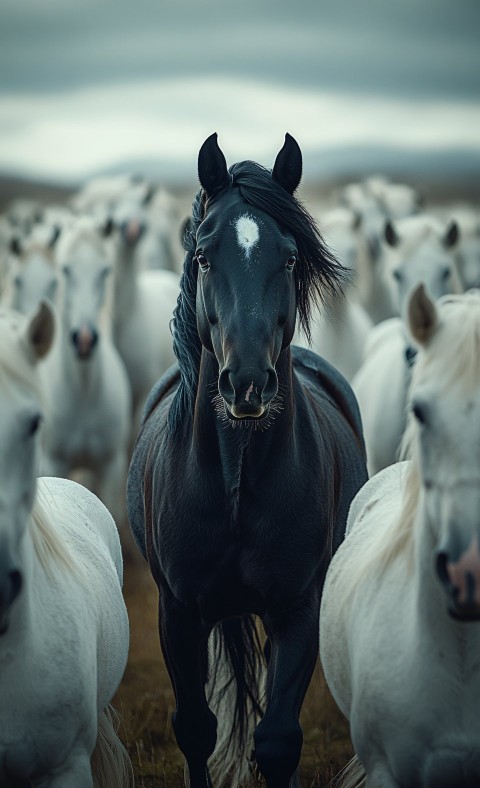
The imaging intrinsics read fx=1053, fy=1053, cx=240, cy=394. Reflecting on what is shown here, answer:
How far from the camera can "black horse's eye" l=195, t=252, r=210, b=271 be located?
353 centimetres

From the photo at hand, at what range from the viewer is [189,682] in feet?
12.4

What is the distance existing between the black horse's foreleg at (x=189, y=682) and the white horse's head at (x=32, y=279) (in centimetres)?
580

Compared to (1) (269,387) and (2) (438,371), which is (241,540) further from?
(2) (438,371)

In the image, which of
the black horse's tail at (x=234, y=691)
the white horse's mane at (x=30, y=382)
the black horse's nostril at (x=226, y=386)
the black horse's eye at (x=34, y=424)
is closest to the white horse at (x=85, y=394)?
the black horse's tail at (x=234, y=691)

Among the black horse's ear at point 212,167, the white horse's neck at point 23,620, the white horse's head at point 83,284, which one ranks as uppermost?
the white horse's head at point 83,284

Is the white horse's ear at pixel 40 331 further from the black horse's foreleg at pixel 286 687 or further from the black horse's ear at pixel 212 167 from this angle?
the black horse's foreleg at pixel 286 687

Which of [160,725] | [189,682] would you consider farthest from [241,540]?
[160,725]

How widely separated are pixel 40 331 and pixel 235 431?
1044 mm

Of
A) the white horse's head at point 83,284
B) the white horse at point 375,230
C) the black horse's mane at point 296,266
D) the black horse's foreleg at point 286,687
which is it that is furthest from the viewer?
the white horse at point 375,230

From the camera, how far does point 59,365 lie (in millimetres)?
7828

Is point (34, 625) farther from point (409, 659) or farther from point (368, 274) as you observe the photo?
point (368, 274)

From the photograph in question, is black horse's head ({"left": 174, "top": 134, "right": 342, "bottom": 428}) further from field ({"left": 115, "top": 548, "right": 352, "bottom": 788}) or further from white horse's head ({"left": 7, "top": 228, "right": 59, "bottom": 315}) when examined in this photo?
white horse's head ({"left": 7, "top": 228, "right": 59, "bottom": 315})

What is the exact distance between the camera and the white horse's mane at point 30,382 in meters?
2.63

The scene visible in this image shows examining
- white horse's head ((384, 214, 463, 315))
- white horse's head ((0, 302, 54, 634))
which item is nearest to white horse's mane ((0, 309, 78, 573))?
white horse's head ((0, 302, 54, 634))
